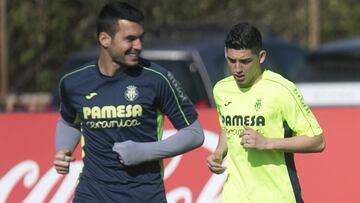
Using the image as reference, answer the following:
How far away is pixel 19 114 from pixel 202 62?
3451 mm

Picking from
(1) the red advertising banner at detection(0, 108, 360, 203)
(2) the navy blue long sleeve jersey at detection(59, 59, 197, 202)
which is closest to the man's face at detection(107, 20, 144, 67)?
(2) the navy blue long sleeve jersey at detection(59, 59, 197, 202)

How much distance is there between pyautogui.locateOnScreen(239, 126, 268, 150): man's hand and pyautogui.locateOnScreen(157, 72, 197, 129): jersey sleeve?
17.8 inches

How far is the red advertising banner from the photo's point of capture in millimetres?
7910

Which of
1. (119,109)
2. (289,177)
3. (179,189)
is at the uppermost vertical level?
(119,109)

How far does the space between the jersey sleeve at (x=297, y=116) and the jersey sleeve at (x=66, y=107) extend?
1.24 metres

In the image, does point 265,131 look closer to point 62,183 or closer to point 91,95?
point 91,95

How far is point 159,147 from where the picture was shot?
19.2ft

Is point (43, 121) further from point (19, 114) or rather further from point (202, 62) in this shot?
point (202, 62)

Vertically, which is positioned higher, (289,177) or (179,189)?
(289,177)

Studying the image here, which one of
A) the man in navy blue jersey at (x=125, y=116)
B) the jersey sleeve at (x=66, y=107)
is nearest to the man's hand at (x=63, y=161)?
the man in navy blue jersey at (x=125, y=116)

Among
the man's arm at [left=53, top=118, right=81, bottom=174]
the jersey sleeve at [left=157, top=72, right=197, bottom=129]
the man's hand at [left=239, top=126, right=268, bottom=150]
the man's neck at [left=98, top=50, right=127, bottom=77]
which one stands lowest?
the man's arm at [left=53, top=118, right=81, bottom=174]

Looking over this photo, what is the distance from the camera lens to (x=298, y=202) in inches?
234

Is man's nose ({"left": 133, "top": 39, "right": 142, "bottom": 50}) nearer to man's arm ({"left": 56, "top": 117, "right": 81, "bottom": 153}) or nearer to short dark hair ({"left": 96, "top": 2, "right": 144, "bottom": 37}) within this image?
short dark hair ({"left": 96, "top": 2, "right": 144, "bottom": 37})

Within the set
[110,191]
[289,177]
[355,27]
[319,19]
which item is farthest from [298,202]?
[355,27]
